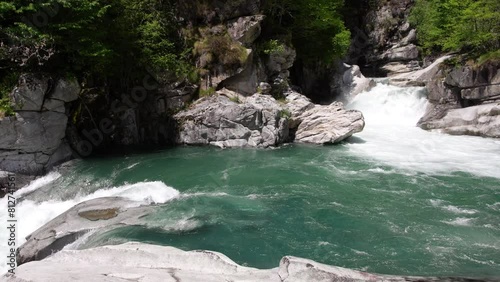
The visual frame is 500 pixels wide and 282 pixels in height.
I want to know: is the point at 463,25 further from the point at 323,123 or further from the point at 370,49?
the point at 370,49

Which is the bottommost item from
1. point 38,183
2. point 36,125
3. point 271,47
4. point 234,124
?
point 38,183

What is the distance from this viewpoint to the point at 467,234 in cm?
866

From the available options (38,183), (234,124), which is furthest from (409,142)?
(38,183)

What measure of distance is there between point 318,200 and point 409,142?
10.1m

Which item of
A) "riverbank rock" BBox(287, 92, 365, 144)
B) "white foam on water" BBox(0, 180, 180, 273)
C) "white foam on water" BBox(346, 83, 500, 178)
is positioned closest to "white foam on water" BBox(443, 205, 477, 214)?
"white foam on water" BBox(346, 83, 500, 178)

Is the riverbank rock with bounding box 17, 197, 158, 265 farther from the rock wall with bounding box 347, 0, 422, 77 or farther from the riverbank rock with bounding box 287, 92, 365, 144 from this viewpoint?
the rock wall with bounding box 347, 0, 422, 77

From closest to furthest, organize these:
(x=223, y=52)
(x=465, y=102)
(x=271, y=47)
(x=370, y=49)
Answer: (x=223, y=52) → (x=465, y=102) → (x=271, y=47) → (x=370, y=49)

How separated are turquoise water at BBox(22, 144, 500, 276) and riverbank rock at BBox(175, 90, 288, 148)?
98.3 inches

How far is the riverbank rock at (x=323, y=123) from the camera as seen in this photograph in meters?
19.0

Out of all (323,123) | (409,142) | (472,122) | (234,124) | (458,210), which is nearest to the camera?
(458,210)

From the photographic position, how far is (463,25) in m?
23.0

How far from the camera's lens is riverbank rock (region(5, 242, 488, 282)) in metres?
4.85

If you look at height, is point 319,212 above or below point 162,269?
below

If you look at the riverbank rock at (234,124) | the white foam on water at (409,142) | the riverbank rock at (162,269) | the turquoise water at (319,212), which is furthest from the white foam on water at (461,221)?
the riverbank rock at (234,124)
